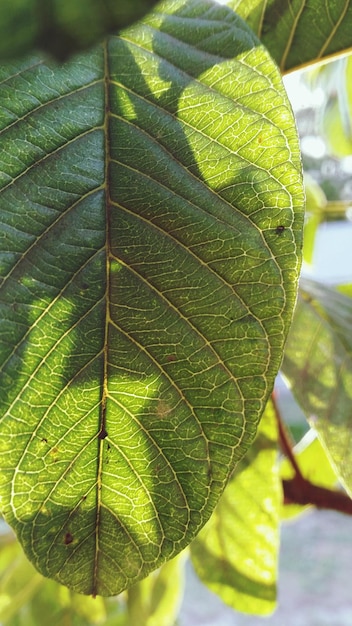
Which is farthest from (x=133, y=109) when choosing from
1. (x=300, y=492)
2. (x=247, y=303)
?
(x=300, y=492)

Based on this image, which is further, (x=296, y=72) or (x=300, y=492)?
(x=300, y=492)

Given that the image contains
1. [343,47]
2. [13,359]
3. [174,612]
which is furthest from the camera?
[174,612]

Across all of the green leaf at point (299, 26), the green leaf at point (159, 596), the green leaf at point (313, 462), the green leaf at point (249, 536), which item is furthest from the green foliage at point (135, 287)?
the green leaf at point (313, 462)

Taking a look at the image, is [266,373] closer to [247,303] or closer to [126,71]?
[247,303]

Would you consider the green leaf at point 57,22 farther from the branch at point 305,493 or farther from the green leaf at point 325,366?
the branch at point 305,493

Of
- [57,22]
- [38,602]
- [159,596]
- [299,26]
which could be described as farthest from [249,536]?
[57,22]

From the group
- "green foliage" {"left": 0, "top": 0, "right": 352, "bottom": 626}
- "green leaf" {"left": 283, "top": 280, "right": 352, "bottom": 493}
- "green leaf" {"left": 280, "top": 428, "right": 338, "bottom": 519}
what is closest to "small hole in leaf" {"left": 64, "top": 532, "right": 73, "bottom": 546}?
"green foliage" {"left": 0, "top": 0, "right": 352, "bottom": 626}
